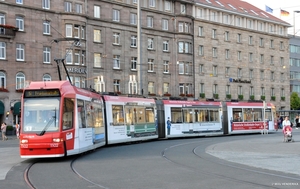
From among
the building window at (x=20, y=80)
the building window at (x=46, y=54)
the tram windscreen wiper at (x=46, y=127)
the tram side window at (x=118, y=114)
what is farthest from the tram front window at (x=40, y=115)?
the building window at (x=46, y=54)

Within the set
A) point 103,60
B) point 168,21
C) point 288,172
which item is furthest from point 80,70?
point 288,172

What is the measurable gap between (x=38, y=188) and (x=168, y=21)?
52.7m

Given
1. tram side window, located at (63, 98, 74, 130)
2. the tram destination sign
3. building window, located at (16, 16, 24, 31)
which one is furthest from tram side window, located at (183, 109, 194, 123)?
building window, located at (16, 16, 24, 31)

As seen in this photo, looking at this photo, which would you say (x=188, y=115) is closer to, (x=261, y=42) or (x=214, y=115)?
(x=214, y=115)

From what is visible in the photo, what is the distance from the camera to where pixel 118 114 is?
28.0 m

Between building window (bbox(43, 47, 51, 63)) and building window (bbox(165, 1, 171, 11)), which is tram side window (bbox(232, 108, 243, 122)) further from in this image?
building window (bbox(165, 1, 171, 11))

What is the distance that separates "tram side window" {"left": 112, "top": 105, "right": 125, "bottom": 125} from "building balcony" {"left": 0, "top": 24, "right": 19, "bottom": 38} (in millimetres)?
22943

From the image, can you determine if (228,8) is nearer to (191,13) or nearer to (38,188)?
(191,13)

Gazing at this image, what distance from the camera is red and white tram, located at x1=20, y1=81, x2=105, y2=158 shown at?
17.9 meters

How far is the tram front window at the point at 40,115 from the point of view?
18.0 m

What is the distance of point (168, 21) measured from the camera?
2486 inches

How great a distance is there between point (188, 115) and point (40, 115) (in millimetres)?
19878

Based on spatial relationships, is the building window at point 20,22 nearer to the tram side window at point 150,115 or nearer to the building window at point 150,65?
the building window at point 150,65

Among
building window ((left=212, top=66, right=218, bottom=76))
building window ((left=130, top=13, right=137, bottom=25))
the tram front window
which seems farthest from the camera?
building window ((left=212, top=66, right=218, bottom=76))
